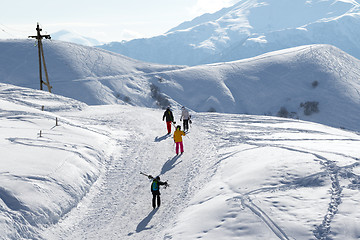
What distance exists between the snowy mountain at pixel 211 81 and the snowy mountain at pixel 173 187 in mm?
47101

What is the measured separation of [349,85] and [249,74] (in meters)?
23.4

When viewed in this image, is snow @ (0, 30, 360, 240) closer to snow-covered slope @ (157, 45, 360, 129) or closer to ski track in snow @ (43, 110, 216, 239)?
ski track in snow @ (43, 110, 216, 239)

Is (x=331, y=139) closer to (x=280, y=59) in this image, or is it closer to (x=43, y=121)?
(x=43, y=121)

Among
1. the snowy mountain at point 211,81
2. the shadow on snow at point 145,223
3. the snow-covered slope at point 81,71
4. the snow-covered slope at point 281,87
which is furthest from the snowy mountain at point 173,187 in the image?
the snow-covered slope at point 281,87

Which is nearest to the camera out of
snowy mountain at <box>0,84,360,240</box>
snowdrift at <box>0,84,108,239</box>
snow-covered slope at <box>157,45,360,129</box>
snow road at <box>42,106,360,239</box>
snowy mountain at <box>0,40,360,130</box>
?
snow road at <box>42,106,360,239</box>

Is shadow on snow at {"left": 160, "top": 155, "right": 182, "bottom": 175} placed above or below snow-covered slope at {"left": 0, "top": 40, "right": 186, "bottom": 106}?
below

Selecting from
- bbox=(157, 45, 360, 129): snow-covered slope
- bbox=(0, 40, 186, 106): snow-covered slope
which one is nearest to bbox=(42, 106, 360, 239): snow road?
bbox=(0, 40, 186, 106): snow-covered slope

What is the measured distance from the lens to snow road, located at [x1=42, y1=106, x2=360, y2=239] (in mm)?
9320

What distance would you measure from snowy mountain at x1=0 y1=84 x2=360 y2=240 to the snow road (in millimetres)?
38

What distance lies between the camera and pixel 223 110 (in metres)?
69.3

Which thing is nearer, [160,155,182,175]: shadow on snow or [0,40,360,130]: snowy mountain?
[160,155,182,175]: shadow on snow

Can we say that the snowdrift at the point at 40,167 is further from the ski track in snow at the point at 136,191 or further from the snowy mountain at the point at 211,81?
the snowy mountain at the point at 211,81

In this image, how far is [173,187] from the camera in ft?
45.3

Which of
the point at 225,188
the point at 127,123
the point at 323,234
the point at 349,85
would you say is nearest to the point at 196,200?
the point at 225,188
